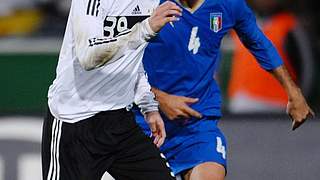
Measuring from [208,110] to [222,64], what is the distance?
4.81m

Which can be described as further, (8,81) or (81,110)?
(8,81)

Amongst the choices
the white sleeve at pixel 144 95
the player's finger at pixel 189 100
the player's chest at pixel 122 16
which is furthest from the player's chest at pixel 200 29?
the player's chest at pixel 122 16

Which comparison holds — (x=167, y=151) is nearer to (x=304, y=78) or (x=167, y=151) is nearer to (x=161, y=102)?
(x=161, y=102)

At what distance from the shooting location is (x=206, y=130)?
627 centimetres

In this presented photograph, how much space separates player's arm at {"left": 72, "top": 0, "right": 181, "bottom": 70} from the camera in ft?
16.9

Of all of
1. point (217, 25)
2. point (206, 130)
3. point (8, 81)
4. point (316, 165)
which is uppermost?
point (217, 25)

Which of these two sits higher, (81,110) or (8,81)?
(81,110)

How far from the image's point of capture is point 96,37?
516 cm

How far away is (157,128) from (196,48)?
0.57 meters

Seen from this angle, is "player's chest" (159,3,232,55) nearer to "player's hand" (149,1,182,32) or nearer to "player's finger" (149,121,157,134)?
"player's finger" (149,121,157,134)

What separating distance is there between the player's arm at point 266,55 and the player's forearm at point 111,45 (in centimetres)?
109

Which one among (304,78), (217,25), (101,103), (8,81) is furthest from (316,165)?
(8,81)

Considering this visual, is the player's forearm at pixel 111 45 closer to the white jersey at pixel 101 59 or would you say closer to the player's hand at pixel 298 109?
the white jersey at pixel 101 59

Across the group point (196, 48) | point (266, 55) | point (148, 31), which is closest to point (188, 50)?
point (196, 48)
